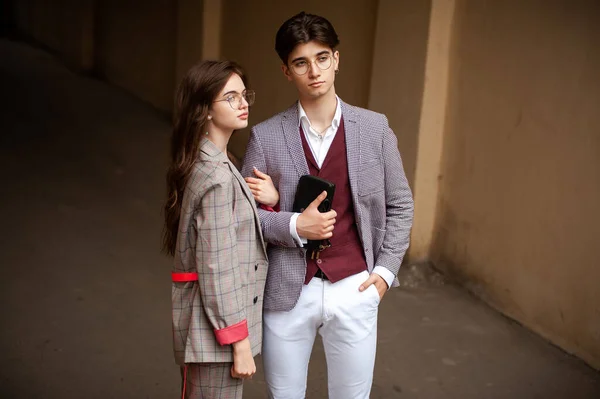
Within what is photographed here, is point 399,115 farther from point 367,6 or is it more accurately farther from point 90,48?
point 90,48

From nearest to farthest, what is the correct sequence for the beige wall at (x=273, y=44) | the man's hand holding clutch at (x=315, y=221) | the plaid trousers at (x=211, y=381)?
the plaid trousers at (x=211, y=381), the man's hand holding clutch at (x=315, y=221), the beige wall at (x=273, y=44)

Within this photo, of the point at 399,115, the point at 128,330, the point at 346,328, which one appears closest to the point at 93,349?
the point at 128,330

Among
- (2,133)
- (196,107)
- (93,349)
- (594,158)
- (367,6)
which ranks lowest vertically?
(93,349)

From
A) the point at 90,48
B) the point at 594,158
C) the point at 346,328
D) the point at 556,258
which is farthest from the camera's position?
the point at 90,48

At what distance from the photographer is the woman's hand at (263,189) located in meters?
2.47

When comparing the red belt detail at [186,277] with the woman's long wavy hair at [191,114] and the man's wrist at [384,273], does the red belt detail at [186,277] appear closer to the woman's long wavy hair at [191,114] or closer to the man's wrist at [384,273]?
A: the woman's long wavy hair at [191,114]

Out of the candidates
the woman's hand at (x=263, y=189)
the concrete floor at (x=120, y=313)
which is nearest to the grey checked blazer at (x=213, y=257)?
the woman's hand at (x=263, y=189)

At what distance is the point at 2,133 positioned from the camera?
8.18 m

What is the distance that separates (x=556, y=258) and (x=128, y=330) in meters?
2.64

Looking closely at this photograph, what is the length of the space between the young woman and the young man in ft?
0.58

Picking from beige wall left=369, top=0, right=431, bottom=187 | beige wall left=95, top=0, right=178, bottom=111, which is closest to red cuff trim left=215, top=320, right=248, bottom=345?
beige wall left=369, top=0, right=431, bottom=187

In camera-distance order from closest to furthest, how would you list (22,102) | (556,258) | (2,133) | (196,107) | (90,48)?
1. (196,107)
2. (556,258)
3. (2,133)
4. (22,102)
5. (90,48)

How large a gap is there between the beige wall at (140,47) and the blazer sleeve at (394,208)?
6.75 m

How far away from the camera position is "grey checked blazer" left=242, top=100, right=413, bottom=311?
2.50m
